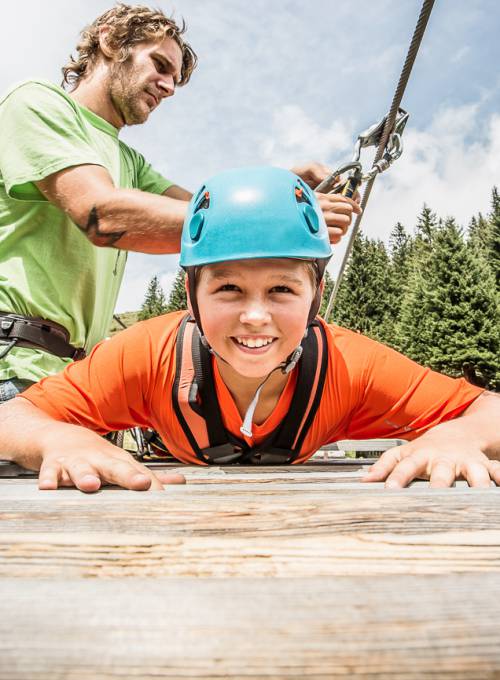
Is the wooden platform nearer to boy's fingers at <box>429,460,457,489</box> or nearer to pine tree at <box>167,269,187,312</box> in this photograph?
boy's fingers at <box>429,460,457,489</box>

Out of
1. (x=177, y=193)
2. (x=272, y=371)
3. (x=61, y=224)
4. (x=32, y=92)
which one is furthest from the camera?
(x=177, y=193)

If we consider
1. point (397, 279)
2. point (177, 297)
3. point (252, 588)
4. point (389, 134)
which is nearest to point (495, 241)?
point (397, 279)

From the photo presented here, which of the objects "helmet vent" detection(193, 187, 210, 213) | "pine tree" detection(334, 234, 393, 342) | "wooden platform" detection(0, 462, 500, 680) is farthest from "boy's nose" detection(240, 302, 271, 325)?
"pine tree" detection(334, 234, 393, 342)

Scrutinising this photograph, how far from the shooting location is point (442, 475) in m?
1.51

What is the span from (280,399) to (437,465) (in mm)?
981

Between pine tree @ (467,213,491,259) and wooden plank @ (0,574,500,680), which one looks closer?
wooden plank @ (0,574,500,680)

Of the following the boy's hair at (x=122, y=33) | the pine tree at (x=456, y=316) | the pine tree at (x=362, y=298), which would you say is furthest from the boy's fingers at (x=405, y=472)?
the pine tree at (x=362, y=298)

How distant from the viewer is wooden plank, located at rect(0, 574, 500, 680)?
0.55 meters

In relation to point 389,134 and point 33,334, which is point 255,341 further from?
point 389,134

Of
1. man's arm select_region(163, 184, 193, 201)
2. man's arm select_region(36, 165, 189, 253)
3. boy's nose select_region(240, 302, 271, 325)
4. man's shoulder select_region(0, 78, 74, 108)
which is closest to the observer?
boy's nose select_region(240, 302, 271, 325)

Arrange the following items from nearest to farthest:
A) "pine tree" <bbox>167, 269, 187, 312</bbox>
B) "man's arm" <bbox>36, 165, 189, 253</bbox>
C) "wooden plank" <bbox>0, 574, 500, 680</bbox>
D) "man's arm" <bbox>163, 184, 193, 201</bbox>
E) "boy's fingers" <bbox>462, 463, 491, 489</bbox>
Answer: "wooden plank" <bbox>0, 574, 500, 680</bbox>, "boy's fingers" <bbox>462, 463, 491, 489</bbox>, "man's arm" <bbox>36, 165, 189, 253</bbox>, "man's arm" <bbox>163, 184, 193, 201</bbox>, "pine tree" <bbox>167, 269, 187, 312</bbox>

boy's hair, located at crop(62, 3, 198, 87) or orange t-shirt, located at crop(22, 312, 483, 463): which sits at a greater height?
boy's hair, located at crop(62, 3, 198, 87)

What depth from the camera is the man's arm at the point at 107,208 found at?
2.42 metres

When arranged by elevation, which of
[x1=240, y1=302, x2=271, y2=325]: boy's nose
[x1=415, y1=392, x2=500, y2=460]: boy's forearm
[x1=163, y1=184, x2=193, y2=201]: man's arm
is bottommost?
[x1=415, y1=392, x2=500, y2=460]: boy's forearm
